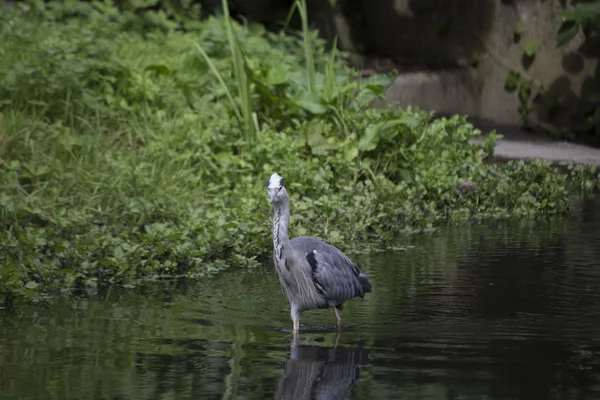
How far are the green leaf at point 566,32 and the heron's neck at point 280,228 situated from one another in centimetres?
730

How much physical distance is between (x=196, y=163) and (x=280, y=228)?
12.9 ft

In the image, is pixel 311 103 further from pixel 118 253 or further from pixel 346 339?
pixel 346 339

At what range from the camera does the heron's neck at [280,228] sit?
609 centimetres

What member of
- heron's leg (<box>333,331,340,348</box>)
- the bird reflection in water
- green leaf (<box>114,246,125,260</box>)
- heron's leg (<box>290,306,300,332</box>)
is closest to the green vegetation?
green leaf (<box>114,246,125,260</box>)

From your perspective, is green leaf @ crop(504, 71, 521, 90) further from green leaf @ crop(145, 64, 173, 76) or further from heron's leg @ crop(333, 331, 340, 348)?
heron's leg @ crop(333, 331, 340, 348)

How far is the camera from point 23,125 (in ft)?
31.8

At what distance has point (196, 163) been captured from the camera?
9.95 metres

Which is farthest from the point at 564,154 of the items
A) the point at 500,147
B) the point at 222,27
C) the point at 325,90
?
the point at 222,27

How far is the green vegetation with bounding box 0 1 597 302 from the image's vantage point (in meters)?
7.75

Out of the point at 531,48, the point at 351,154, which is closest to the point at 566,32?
the point at 531,48

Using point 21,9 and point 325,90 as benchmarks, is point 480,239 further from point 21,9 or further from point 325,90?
point 21,9

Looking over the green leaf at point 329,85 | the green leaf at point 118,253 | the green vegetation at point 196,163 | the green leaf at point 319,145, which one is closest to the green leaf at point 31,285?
the green vegetation at point 196,163

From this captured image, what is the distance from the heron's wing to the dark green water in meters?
0.19

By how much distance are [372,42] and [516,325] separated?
365 inches
